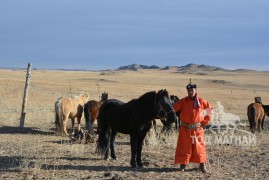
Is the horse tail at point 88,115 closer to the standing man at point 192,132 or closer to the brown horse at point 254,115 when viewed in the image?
the brown horse at point 254,115

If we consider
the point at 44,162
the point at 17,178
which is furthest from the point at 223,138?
the point at 17,178

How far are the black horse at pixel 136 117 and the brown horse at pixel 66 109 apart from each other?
15.1 ft

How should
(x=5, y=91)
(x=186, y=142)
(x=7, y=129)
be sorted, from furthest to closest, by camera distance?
(x=5, y=91), (x=7, y=129), (x=186, y=142)

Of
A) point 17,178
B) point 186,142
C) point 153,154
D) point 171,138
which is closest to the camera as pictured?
point 17,178

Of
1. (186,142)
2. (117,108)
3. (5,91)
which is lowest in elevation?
(186,142)

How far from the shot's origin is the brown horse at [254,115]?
16.4 metres

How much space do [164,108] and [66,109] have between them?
672cm

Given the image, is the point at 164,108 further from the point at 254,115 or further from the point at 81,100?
the point at 254,115

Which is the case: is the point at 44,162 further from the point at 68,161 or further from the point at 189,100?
the point at 189,100

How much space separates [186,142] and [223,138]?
5229 millimetres

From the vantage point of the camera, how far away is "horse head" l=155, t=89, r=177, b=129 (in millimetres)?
8930

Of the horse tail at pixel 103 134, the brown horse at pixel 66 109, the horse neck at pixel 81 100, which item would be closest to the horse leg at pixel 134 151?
the horse tail at pixel 103 134

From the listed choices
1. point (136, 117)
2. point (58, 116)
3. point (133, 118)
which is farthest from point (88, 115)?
point (136, 117)

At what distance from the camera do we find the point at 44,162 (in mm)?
9656
